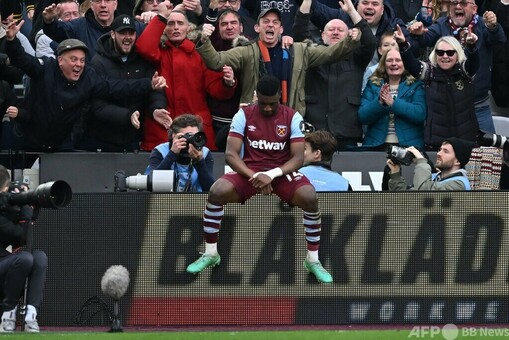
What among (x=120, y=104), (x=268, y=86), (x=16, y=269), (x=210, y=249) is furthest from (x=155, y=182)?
(x=120, y=104)

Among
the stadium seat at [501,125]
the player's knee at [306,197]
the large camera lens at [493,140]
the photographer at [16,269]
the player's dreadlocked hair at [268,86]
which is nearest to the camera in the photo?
the photographer at [16,269]

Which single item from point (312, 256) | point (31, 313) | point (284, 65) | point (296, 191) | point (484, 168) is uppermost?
point (284, 65)

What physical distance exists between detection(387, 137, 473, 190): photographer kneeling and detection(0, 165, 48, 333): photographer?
12.4 ft

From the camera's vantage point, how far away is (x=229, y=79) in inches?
606

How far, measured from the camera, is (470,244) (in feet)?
43.2

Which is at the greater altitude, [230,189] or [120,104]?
[120,104]

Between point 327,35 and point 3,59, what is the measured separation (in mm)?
3761

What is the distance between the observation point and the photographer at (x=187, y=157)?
13.5 meters

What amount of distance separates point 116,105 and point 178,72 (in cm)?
81

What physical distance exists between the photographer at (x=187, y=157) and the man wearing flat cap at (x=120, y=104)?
4.21ft

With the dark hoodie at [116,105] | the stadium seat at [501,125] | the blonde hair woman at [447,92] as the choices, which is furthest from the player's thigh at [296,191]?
the stadium seat at [501,125]

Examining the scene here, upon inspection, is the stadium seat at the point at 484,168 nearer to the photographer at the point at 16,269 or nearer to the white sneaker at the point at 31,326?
the photographer at the point at 16,269

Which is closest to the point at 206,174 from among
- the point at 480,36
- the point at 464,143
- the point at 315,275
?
the point at 315,275

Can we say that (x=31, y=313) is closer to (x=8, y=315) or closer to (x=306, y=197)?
(x=8, y=315)
